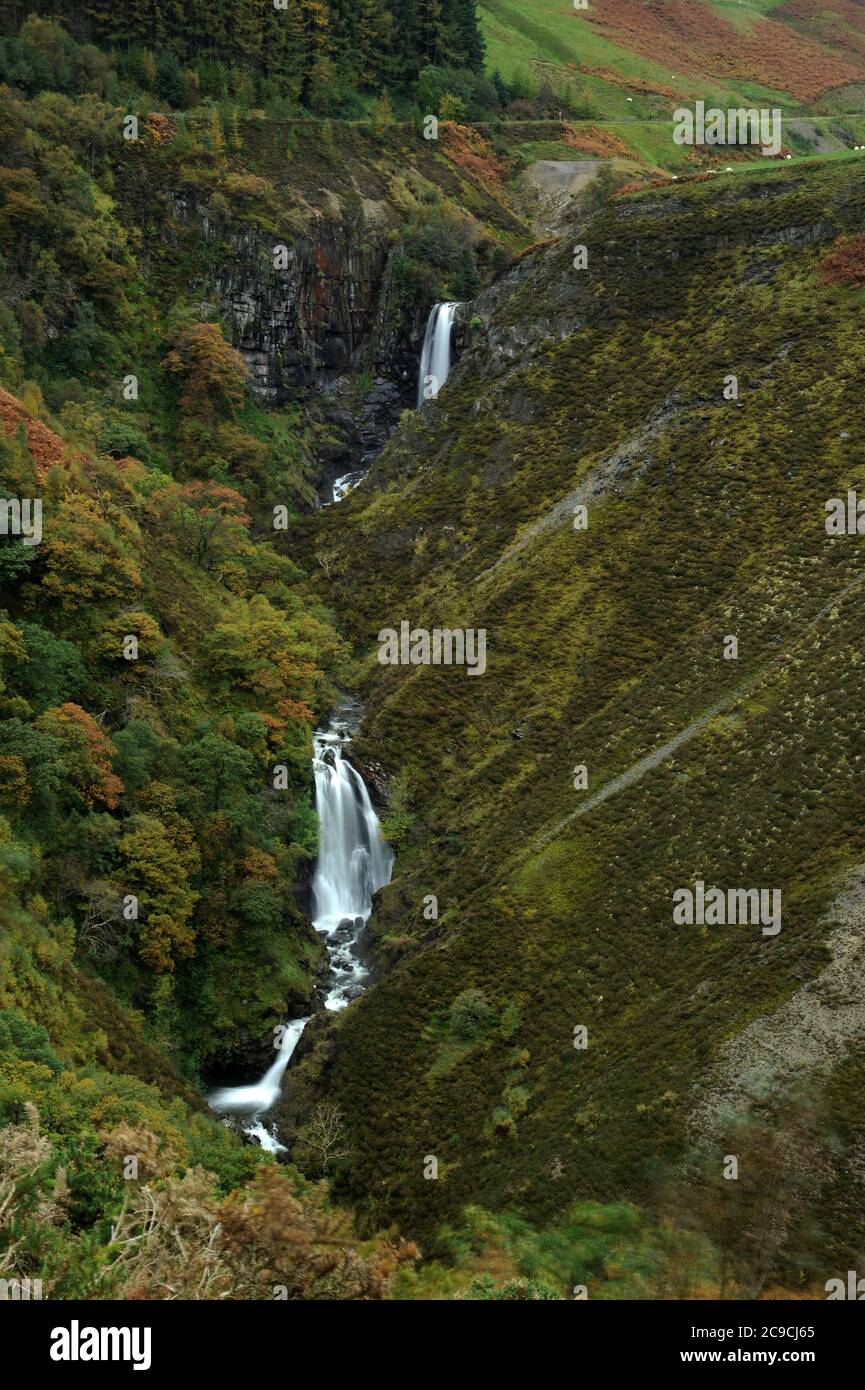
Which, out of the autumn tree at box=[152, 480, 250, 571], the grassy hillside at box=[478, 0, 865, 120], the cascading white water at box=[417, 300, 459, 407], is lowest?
the autumn tree at box=[152, 480, 250, 571]

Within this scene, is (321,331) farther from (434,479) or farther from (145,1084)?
(145,1084)

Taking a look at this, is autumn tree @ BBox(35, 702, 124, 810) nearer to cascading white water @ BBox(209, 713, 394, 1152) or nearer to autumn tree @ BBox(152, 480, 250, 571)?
cascading white water @ BBox(209, 713, 394, 1152)

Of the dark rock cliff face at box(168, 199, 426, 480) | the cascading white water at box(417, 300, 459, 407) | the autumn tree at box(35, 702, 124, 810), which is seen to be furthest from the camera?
the dark rock cliff face at box(168, 199, 426, 480)

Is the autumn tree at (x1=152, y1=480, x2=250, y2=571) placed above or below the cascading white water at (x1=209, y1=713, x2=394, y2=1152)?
above

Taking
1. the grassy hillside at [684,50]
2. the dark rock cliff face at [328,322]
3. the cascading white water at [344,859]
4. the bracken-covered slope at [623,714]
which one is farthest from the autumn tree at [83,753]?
the grassy hillside at [684,50]

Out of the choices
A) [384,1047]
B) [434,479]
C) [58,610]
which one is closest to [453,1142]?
[384,1047]

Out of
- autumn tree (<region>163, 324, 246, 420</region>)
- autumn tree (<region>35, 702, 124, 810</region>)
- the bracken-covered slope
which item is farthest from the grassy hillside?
autumn tree (<region>35, 702, 124, 810</region>)
